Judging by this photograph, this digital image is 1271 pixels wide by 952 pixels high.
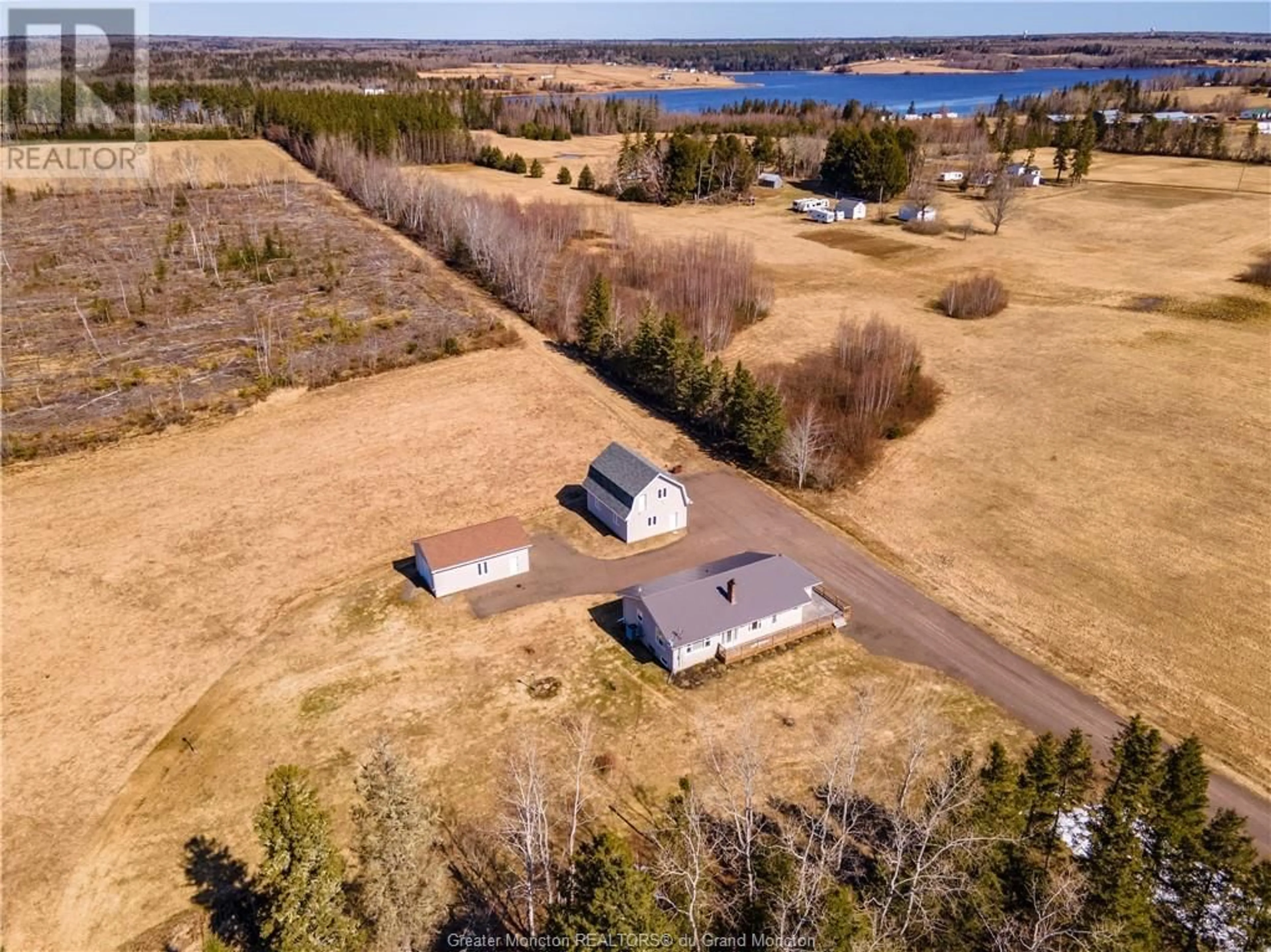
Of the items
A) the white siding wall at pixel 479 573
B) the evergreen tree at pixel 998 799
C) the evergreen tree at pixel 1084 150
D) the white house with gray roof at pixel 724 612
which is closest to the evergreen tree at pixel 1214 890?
the evergreen tree at pixel 998 799

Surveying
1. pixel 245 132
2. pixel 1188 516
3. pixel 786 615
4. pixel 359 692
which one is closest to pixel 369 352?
pixel 359 692

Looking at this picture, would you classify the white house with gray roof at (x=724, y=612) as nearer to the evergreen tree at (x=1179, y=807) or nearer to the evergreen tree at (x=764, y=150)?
the evergreen tree at (x=1179, y=807)

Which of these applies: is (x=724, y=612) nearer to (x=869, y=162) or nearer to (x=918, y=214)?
(x=918, y=214)

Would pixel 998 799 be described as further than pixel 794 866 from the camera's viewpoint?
Yes

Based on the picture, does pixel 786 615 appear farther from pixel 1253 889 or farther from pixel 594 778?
pixel 1253 889

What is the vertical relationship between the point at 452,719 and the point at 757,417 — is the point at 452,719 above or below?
below

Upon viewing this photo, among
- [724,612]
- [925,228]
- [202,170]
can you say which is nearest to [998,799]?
[724,612]

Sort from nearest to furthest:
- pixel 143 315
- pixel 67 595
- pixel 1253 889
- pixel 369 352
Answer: pixel 1253 889
pixel 67 595
pixel 369 352
pixel 143 315
